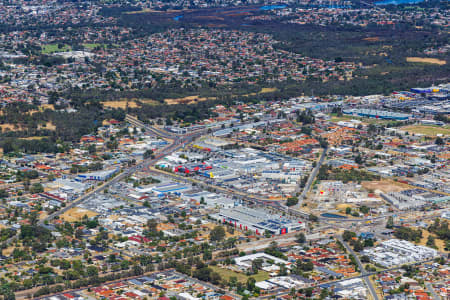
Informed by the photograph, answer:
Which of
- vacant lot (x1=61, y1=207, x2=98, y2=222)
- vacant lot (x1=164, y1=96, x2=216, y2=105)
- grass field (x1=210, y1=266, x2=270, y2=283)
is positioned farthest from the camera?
vacant lot (x1=164, y1=96, x2=216, y2=105)

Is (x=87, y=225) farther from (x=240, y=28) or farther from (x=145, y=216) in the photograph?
(x=240, y=28)

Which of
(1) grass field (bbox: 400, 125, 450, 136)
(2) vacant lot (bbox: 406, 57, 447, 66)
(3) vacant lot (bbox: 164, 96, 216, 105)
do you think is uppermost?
(2) vacant lot (bbox: 406, 57, 447, 66)

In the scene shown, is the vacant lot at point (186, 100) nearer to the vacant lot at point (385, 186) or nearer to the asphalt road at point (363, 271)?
the vacant lot at point (385, 186)

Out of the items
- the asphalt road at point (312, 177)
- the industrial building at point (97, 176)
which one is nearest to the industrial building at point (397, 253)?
the asphalt road at point (312, 177)

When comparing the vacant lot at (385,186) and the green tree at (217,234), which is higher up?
the green tree at (217,234)

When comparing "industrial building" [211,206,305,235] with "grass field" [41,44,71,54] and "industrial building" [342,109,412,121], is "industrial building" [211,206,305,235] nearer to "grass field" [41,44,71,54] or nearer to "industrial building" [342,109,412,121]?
"industrial building" [342,109,412,121]

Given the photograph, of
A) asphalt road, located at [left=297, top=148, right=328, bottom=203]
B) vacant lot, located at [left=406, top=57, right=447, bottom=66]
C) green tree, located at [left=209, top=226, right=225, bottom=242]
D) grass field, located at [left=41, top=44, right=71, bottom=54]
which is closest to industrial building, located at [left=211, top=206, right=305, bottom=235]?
green tree, located at [left=209, top=226, right=225, bottom=242]

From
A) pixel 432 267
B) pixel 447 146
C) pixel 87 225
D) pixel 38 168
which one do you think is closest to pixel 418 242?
pixel 432 267
